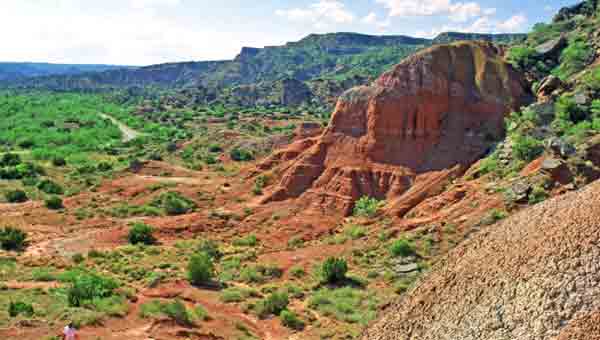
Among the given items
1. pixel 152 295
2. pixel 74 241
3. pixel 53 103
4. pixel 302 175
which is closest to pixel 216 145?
pixel 302 175

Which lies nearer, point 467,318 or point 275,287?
point 467,318

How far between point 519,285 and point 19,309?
1608 cm

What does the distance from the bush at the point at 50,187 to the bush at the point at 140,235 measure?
59.2 feet

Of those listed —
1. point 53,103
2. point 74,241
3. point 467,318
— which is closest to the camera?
point 467,318

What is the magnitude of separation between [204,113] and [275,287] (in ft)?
334

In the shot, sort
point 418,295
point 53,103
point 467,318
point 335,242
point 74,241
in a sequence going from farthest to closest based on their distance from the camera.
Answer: point 53,103, point 74,241, point 335,242, point 418,295, point 467,318

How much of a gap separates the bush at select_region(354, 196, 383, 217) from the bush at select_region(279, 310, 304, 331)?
13481 millimetres

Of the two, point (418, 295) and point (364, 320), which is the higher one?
point (418, 295)

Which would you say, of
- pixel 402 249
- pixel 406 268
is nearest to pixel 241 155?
pixel 402 249

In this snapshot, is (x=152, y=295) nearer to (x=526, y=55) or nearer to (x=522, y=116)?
(x=522, y=116)

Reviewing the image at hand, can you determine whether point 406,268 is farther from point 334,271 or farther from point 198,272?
point 198,272

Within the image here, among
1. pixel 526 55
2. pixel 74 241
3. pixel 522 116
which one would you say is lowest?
pixel 74 241

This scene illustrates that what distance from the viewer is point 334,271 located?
2530 centimetres

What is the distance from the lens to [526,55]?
142 ft
